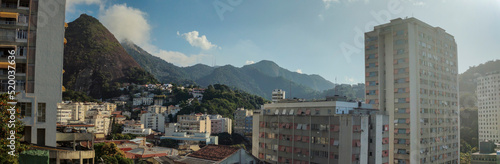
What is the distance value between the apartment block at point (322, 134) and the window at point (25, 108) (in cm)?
1726

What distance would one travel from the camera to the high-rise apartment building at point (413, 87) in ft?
101

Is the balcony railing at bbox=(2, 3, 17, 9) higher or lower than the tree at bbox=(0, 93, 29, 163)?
higher

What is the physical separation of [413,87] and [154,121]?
67400 millimetres

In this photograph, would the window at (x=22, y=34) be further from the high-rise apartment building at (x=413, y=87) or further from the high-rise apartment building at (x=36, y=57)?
the high-rise apartment building at (x=413, y=87)

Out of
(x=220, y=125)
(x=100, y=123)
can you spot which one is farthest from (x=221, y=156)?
(x=100, y=123)

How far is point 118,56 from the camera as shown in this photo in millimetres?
154125

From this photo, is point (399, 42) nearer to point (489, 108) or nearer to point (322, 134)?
point (322, 134)

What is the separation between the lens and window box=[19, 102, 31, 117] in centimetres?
1498

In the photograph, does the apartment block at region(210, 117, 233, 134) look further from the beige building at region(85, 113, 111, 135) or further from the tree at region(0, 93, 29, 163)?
the tree at region(0, 93, 29, 163)

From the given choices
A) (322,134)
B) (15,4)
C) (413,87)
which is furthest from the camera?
(413,87)

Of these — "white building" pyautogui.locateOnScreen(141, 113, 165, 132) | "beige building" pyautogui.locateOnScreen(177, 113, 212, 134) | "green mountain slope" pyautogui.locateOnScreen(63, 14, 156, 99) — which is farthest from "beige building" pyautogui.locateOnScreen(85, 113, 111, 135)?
"green mountain slope" pyautogui.locateOnScreen(63, 14, 156, 99)

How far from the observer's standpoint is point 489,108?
64.9m

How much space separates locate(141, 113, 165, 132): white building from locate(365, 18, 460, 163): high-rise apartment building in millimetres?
61847

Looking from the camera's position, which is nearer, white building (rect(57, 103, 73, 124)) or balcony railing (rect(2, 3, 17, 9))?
balcony railing (rect(2, 3, 17, 9))
